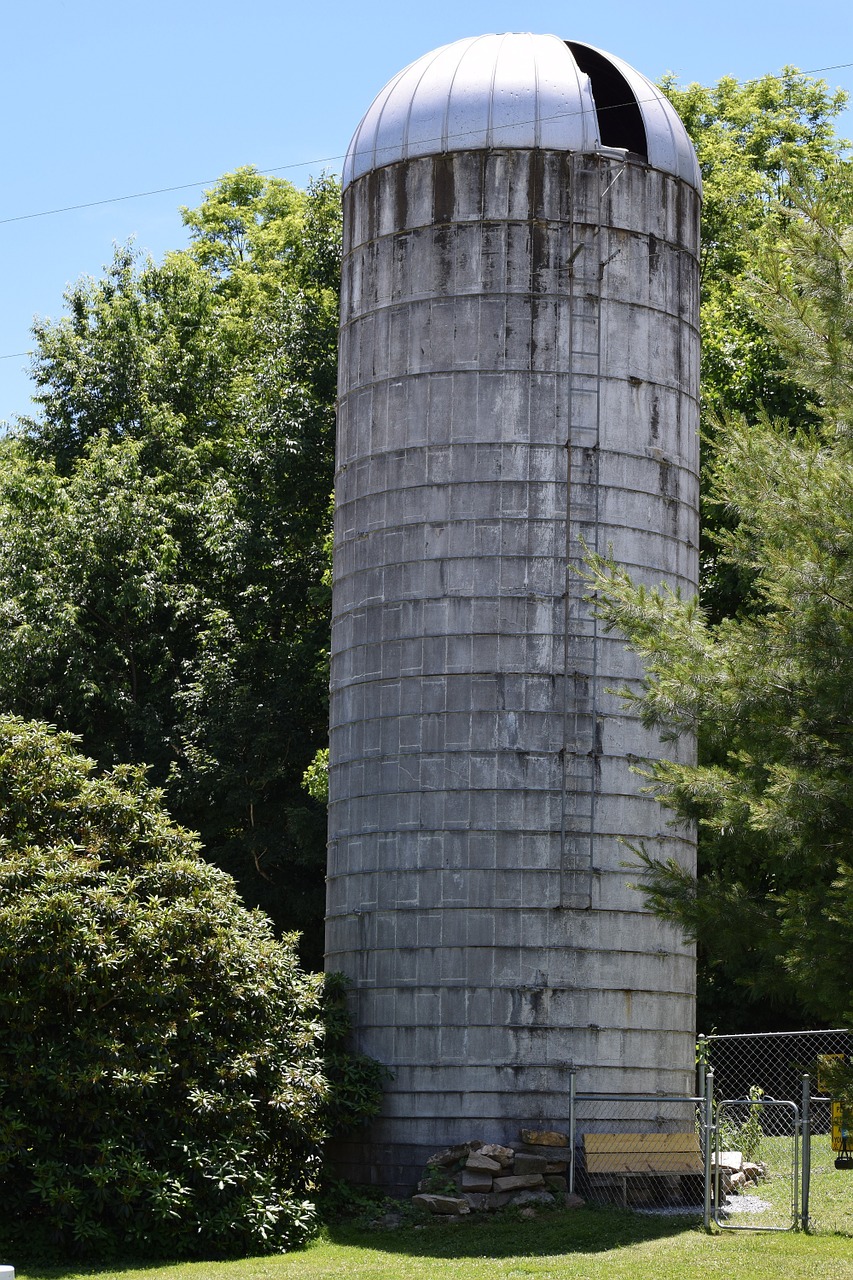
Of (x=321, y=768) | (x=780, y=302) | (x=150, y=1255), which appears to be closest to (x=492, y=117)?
(x=780, y=302)

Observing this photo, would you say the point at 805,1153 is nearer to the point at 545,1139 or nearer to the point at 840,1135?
the point at 840,1135

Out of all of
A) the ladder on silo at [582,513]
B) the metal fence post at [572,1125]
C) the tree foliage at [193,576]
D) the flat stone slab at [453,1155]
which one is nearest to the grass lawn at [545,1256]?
the metal fence post at [572,1125]

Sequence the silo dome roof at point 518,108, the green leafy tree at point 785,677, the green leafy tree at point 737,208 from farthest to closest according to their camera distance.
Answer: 1. the green leafy tree at point 737,208
2. the silo dome roof at point 518,108
3. the green leafy tree at point 785,677

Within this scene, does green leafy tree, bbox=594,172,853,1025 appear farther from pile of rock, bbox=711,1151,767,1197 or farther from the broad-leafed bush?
pile of rock, bbox=711,1151,767,1197

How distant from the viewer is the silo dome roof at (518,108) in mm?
20812

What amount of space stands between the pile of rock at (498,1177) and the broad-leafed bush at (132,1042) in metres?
1.46

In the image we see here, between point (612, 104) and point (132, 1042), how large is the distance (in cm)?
1331

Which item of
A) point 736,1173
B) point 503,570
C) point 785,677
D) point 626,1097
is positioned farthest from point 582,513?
point 736,1173

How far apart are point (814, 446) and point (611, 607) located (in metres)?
2.30

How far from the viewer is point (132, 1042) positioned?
17172mm

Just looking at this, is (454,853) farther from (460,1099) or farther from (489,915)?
(460,1099)

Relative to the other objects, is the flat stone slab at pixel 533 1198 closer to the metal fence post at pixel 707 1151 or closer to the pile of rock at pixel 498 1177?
the pile of rock at pixel 498 1177

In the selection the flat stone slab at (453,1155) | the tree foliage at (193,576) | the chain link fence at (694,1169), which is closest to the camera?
the chain link fence at (694,1169)

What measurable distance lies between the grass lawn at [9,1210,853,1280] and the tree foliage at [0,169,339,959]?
452 inches
